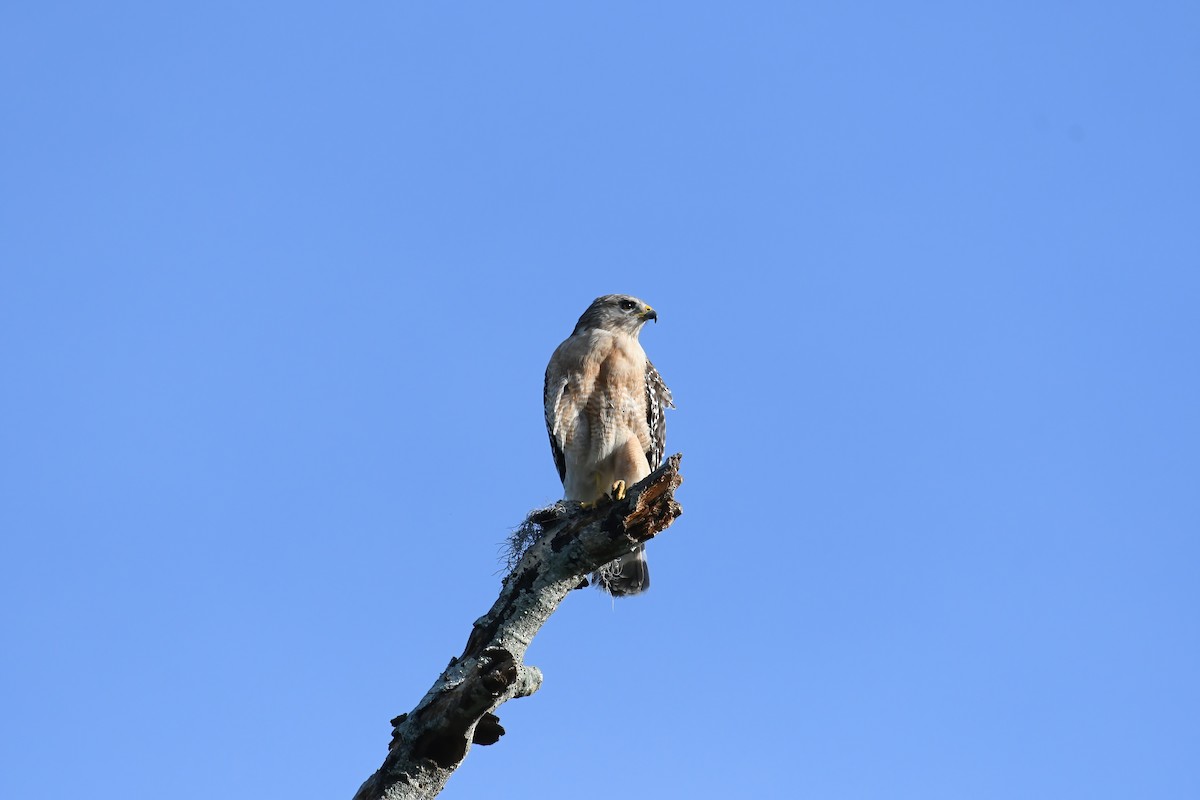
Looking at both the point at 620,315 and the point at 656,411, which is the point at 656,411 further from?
the point at 620,315

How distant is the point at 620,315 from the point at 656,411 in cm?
76

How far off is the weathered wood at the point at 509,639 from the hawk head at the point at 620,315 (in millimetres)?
2781

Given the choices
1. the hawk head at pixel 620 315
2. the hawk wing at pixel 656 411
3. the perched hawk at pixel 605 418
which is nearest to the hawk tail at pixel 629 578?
the perched hawk at pixel 605 418

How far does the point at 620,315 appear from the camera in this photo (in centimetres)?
899

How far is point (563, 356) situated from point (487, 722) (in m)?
3.79

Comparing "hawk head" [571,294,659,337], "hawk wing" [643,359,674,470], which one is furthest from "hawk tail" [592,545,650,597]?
"hawk head" [571,294,659,337]

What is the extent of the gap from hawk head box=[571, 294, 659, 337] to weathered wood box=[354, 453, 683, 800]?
278 cm

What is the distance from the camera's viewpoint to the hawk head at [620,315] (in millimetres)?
8953

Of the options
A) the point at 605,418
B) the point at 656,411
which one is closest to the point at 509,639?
the point at 605,418

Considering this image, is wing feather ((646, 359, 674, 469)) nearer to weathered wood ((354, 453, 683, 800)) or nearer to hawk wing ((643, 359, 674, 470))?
hawk wing ((643, 359, 674, 470))

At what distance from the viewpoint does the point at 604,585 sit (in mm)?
8016

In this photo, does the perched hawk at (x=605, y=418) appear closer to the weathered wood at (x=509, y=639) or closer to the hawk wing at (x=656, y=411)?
the hawk wing at (x=656, y=411)

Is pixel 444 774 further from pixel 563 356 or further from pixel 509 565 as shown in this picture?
pixel 563 356

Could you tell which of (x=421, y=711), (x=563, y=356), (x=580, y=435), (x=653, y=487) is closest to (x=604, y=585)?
(x=580, y=435)
